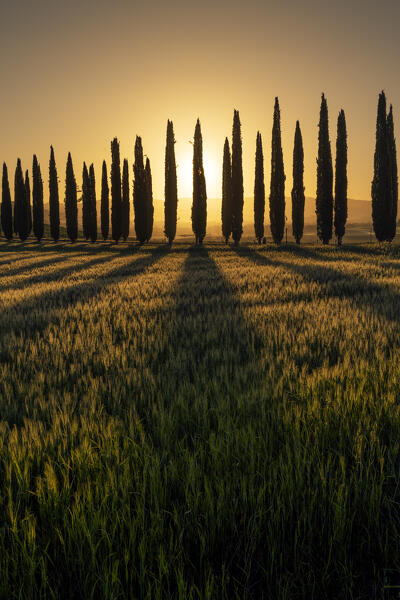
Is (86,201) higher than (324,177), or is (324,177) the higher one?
(86,201)

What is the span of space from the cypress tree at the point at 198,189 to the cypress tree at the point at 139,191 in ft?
→ 23.0

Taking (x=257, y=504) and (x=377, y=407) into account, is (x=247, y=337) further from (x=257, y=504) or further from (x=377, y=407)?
(x=257, y=504)

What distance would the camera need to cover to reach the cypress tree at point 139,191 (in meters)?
43.8

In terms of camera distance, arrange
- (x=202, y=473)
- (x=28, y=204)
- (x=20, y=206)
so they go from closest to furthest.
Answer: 1. (x=202, y=473)
2. (x=20, y=206)
3. (x=28, y=204)

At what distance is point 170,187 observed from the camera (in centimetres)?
4322

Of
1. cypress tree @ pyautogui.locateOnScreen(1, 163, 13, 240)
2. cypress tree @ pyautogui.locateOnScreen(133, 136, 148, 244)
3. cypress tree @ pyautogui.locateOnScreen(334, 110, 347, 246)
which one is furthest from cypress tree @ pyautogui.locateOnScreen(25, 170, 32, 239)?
cypress tree @ pyautogui.locateOnScreen(334, 110, 347, 246)

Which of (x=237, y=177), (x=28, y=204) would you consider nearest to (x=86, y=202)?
(x=28, y=204)

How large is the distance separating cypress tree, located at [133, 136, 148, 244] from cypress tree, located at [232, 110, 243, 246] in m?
12.1

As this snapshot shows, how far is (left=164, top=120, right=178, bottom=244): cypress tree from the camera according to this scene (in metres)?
42.7

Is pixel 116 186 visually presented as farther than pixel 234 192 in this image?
Yes

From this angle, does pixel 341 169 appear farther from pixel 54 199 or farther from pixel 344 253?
pixel 54 199

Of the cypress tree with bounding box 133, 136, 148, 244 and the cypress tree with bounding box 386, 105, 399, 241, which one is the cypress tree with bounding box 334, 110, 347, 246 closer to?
the cypress tree with bounding box 386, 105, 399, 241

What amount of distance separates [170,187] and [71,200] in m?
16.6

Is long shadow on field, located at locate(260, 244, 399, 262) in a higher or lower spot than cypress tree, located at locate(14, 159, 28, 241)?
lower
